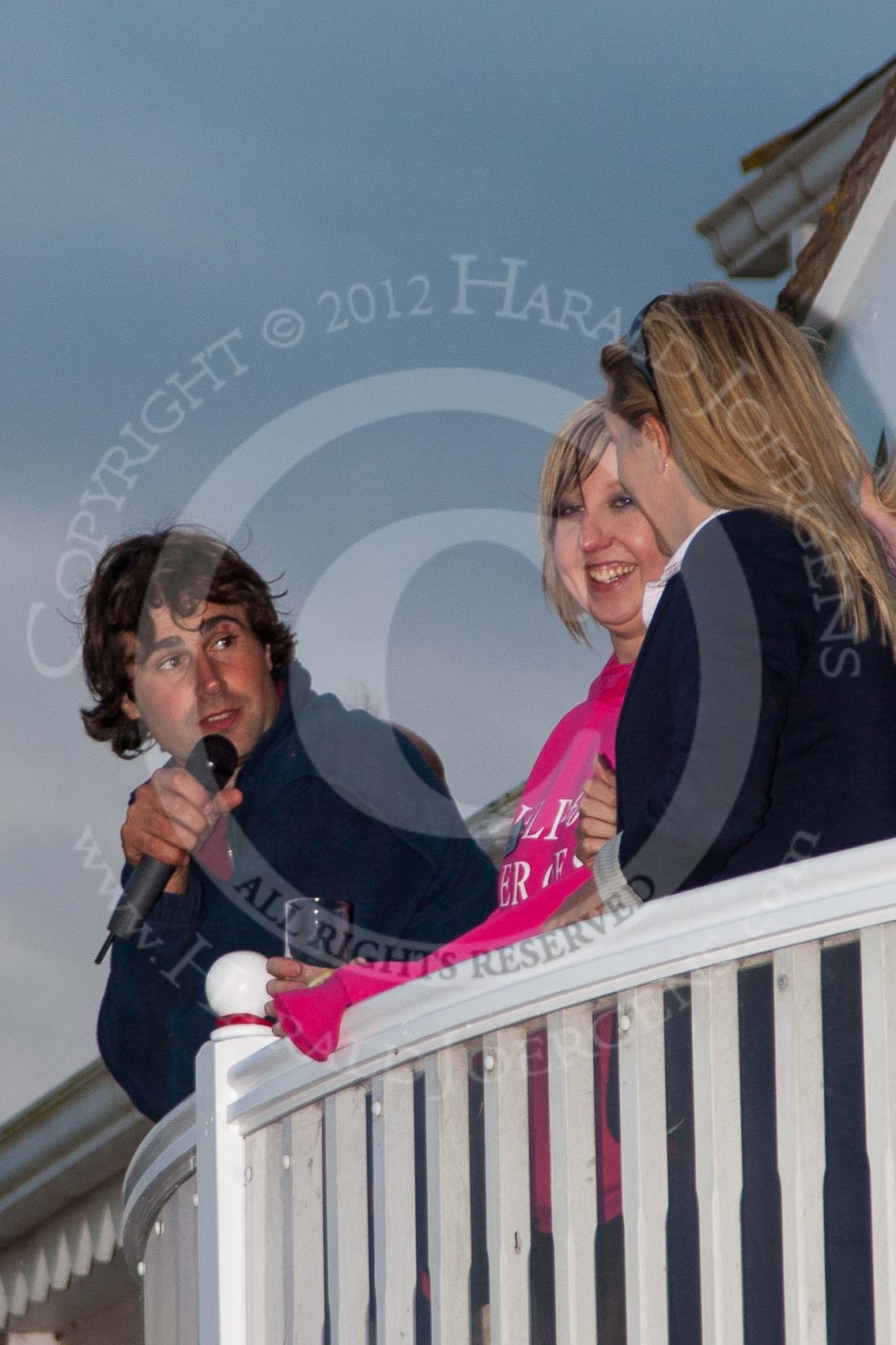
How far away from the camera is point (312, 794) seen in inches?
154

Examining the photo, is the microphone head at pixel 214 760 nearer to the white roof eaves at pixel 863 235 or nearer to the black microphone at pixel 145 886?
the black microphone at pixel 145 886

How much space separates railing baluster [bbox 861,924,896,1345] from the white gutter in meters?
4.86

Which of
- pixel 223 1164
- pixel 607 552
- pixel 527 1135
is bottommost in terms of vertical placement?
pixel 527 1135

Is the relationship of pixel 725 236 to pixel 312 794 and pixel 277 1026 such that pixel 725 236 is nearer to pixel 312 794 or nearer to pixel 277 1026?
pixel 312 794

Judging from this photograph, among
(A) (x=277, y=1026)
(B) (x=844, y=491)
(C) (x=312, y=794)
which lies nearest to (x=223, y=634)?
(C) (x=312, y=794)

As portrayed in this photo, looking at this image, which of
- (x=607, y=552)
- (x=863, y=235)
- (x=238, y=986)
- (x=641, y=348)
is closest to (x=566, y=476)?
(x=607, y=552)

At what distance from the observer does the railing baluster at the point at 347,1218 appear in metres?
2.48

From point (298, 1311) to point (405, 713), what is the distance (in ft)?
12.1

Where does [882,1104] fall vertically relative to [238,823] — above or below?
below

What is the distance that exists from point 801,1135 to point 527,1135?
1.44 feet

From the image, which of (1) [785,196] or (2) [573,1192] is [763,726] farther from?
(1) [785,196]

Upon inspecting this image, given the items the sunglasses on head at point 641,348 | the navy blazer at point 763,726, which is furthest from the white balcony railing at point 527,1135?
the sunglasses on head at point 641,348

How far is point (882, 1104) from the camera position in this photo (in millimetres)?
1865

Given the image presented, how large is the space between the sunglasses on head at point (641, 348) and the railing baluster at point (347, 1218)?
45.9 inches
